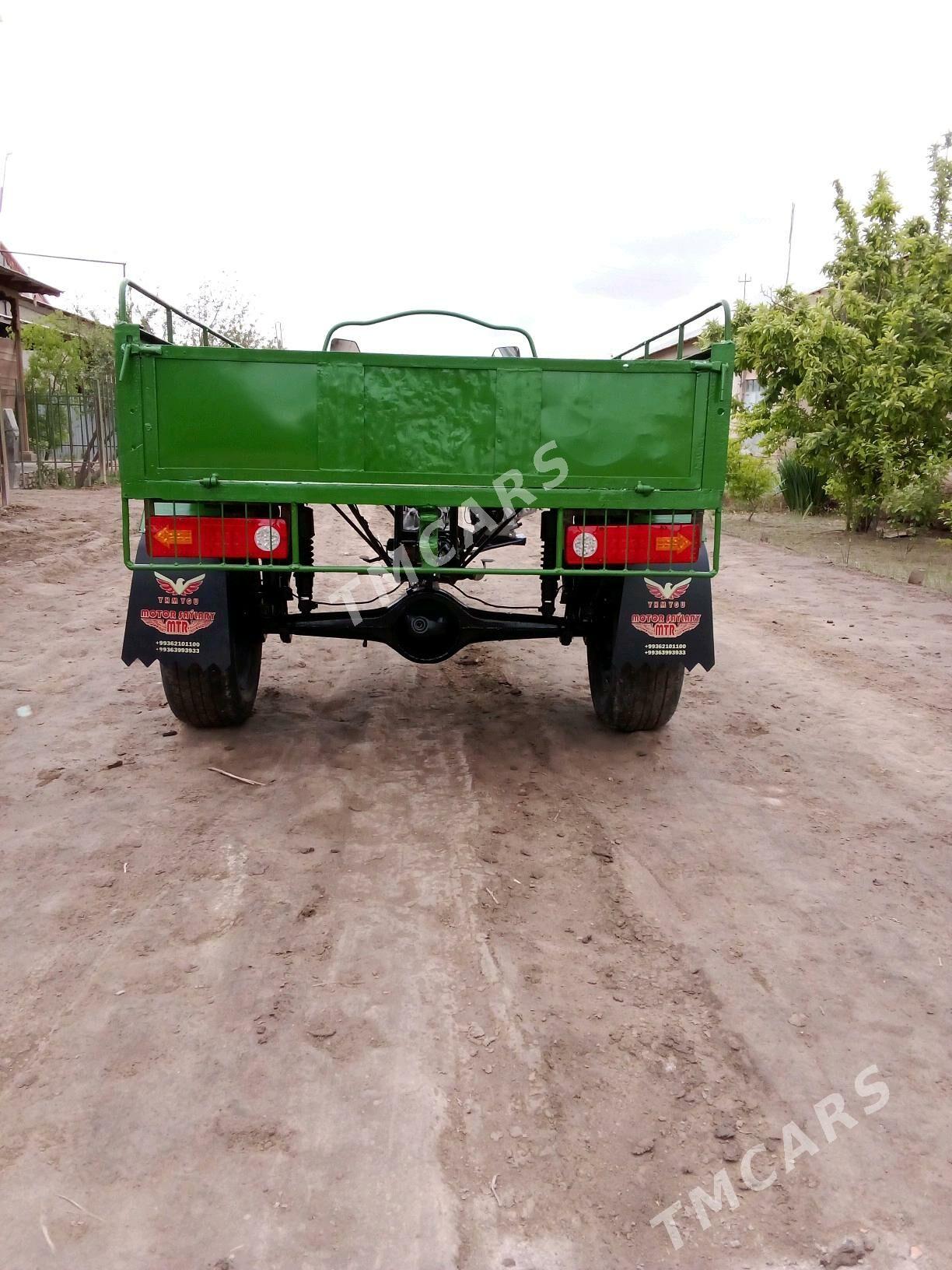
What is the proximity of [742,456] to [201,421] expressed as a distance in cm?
1588

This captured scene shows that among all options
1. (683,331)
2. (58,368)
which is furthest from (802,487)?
(58,368)

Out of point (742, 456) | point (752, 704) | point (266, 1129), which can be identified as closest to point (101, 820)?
point (266, 1129)

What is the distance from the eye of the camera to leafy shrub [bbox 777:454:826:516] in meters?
18.8

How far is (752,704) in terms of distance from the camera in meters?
6.13

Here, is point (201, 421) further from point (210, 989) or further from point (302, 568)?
point (210, 989)

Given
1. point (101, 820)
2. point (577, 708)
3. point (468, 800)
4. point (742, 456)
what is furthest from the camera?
point (742, 456)

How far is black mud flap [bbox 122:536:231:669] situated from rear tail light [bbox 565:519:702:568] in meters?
1.64

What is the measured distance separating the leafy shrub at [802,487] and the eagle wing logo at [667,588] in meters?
15.2

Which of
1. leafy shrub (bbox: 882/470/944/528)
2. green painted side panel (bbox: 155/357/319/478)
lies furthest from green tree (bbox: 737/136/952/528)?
green painted side panel (bbox: 155/357/319/478)

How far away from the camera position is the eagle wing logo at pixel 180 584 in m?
4.55

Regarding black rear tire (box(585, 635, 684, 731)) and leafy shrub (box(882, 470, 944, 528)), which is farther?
leafy shrub (box(882, 470, 944, 528))

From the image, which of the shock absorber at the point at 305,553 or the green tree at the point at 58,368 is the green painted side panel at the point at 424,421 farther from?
the green tree at the point at 58,368

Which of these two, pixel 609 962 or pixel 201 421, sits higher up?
pixel 201 421

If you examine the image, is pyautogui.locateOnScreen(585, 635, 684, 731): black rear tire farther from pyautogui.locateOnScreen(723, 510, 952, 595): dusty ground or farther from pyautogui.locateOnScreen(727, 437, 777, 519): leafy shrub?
pyautogui.locateOnScreen(727, 437, 777, 519): leafy shrub
